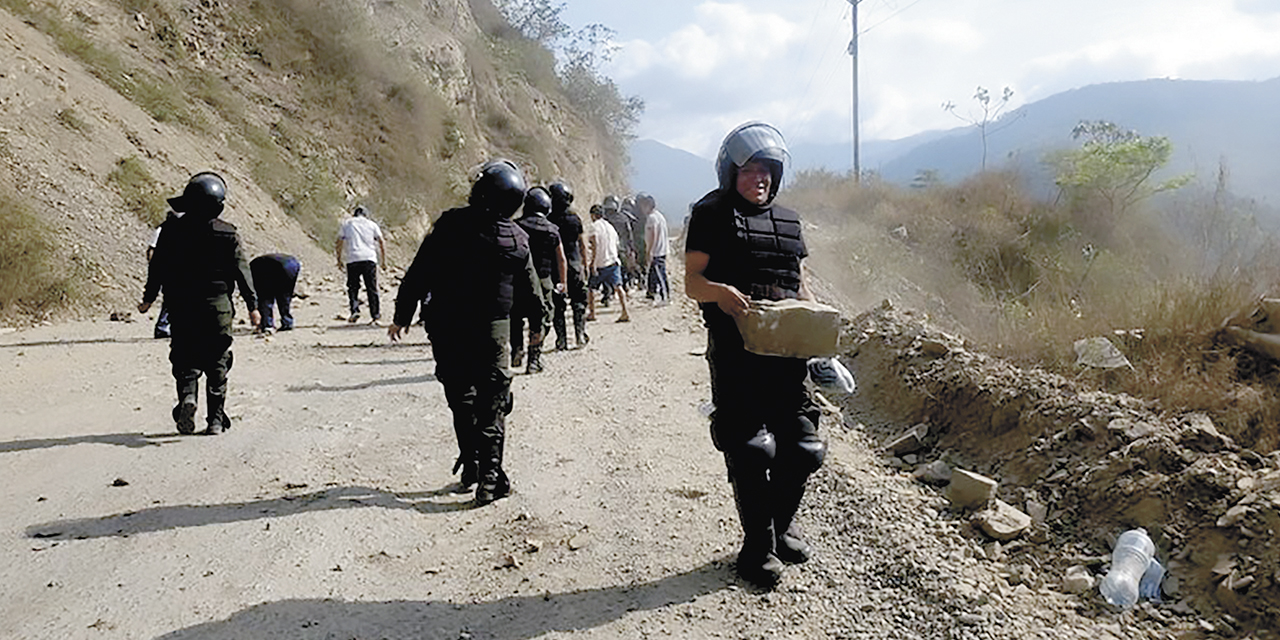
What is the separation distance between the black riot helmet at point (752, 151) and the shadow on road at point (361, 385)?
5.55 m

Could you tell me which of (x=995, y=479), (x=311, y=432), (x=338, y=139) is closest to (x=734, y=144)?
(x=995, y=479)

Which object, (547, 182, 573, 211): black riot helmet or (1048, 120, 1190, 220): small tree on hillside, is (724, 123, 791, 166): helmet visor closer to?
(547, 182, 573, 211): black riot helmet

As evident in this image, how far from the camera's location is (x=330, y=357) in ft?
33.9

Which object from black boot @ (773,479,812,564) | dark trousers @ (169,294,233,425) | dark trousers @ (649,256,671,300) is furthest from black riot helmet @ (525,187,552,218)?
dark trousers @ (649,256,671,300)

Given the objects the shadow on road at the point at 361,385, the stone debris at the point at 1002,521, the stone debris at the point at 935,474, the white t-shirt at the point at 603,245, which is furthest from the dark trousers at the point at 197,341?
the white t-shirt at the point at 603,245

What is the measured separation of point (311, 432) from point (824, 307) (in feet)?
15.4

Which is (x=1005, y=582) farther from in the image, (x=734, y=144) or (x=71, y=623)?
(x=71, y=623)

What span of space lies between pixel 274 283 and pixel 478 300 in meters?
8.49

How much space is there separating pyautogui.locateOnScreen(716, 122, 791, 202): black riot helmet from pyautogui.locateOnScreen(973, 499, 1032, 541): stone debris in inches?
81.4

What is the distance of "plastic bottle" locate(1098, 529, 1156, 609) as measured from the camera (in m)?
3.64

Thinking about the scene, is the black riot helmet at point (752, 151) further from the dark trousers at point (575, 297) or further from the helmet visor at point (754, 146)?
the dark trousers at point (575, 297)

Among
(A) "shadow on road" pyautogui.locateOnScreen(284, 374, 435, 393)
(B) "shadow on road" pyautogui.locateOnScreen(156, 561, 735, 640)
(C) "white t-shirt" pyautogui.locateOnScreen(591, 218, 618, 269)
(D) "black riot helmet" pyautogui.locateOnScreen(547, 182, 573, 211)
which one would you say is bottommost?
(B) "shadow on road" pyautogui.locateOnScreen(156, 561, 735, 640)

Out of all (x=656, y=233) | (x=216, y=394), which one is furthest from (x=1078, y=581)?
(x=656, y=233)

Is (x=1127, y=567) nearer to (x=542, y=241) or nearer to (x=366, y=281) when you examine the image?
(x=542, y=241)
